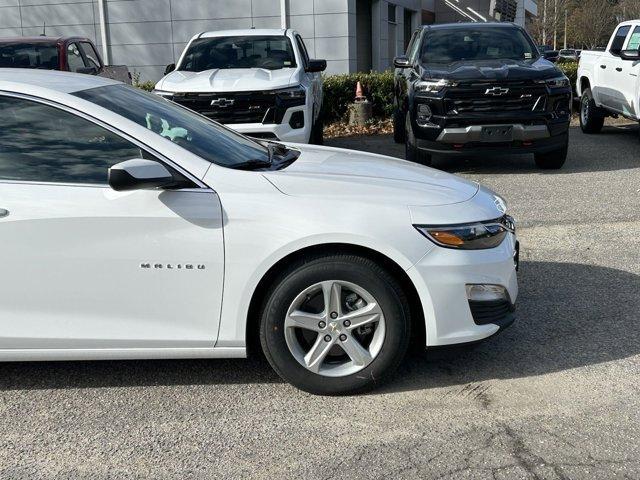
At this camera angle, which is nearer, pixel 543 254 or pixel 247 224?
pixel 247 224

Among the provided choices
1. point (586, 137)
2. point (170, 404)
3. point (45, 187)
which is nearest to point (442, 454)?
point (170, 404)

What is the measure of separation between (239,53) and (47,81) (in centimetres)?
720

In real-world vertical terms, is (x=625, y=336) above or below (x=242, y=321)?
Answer: below

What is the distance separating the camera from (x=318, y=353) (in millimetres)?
3863

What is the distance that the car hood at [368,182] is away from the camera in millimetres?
3867

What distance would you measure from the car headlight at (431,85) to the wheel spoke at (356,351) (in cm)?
613

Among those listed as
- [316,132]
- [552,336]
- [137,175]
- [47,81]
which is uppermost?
[47,81]

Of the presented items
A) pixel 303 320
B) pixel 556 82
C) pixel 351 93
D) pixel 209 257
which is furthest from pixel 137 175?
pixel 351 93

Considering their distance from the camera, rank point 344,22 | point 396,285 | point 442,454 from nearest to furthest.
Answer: point 442,454 < point 396,285 < point 344,22

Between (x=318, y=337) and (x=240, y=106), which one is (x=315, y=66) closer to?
(x=240, y=106)

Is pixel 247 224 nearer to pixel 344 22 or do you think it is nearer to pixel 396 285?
pixel 396 285

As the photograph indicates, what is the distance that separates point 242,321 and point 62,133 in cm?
130

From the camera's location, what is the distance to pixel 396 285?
12.6 feet

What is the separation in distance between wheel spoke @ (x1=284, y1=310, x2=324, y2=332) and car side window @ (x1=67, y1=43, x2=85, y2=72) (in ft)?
29.2
